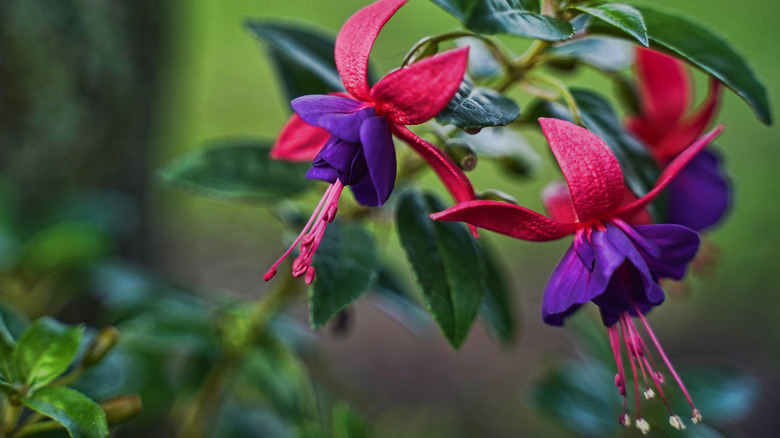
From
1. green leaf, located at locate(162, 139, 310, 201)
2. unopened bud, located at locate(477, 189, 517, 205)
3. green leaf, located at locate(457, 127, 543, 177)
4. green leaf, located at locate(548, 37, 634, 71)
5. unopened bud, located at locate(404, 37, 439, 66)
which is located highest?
unopened bud, located at locate(404, 37, 439, 66)

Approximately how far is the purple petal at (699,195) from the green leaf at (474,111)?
0.24 meters

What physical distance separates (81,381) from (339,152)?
0.41 meters

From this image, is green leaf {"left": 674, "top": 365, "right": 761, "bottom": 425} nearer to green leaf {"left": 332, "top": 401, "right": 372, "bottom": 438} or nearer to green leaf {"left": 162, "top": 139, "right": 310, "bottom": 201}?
green leaf {"left": 332, "top": 401, "right": 372, "bottom": 438}

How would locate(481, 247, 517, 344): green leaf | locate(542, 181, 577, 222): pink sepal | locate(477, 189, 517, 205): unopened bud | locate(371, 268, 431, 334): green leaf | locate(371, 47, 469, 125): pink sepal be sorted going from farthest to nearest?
locate(371, 268, 431, 334): green leaf < locate(481, 247, 517, 344): green leaf < locate(542, 181, 577, 222): pink sepal < locate(477, 189, 517, 205): unopened bud < locate(371, 47, 469, 125): pink sepal

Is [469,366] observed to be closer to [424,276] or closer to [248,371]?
[248,371]

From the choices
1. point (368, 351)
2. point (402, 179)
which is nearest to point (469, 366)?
point (368, 351)

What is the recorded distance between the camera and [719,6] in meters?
3.15

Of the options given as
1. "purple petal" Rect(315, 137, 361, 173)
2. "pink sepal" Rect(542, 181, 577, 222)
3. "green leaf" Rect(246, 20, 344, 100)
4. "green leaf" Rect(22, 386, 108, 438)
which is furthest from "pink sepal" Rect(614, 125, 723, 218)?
"green leaf" Rect(22, 386, 108, 438)

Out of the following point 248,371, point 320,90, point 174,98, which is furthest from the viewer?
point 174,98

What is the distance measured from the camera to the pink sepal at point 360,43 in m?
0.43

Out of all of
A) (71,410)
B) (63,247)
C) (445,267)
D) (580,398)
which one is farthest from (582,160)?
(63,247)

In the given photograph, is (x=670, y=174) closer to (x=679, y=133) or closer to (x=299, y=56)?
(x=679, y=133)

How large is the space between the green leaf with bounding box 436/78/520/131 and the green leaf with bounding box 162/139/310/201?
1.08 ft

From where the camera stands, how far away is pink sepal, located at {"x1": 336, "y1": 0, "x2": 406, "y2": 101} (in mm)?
429
